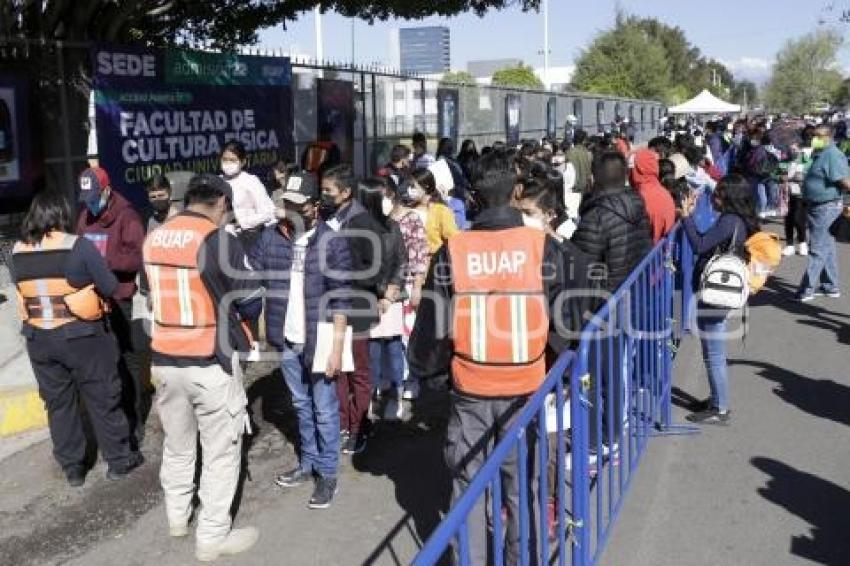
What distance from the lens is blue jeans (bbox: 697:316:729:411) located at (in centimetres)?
579

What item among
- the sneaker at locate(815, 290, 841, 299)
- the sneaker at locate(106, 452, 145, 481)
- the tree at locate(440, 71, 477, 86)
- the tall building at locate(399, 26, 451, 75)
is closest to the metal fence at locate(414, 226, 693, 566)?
the sneaker at locate(106, 452, 145, 481)

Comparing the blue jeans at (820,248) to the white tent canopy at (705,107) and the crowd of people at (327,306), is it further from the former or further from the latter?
the white tent canopy at (705,107)

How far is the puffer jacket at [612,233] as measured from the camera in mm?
5234

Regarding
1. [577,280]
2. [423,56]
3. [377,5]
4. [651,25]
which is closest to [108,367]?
[577,280]

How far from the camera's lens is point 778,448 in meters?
5.51

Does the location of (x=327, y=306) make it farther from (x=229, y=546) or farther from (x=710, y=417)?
(x=710, y=417)

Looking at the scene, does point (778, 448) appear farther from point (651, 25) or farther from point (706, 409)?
point (651, 25)

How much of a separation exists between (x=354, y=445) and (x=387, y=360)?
0.82 m

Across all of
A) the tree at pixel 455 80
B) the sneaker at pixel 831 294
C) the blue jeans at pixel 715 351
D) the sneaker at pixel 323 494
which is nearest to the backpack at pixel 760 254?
the blue jeans at pixel 715 351

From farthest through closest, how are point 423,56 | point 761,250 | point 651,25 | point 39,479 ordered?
point 423,56 → point 651,25 → point 761,250 → point 39,479

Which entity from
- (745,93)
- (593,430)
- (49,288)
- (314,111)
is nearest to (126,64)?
(314,111)

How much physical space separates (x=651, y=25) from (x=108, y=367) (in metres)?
89.2

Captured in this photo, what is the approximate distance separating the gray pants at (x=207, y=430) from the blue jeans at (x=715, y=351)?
3.15 meters

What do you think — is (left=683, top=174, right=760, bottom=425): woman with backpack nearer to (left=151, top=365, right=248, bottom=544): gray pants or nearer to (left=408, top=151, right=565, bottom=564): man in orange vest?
(left=408, top=151, right=565, bottom=564): man in orange vest
